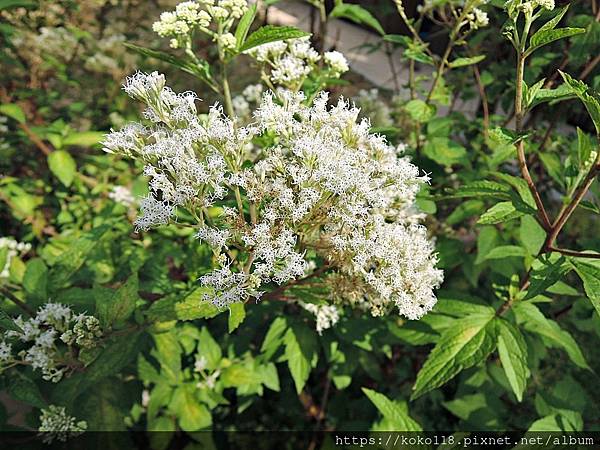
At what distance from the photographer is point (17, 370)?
1840 millimetres

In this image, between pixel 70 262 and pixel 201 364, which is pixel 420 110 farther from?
pixel 70 262

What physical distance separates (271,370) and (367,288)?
121cm

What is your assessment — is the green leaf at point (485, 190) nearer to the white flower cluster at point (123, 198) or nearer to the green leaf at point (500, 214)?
the green leaf at point (500, 214)

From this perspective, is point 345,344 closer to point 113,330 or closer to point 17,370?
point 113,330

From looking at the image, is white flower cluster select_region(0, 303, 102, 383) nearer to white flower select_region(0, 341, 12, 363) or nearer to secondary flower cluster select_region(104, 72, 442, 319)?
white flower select_region(0, 341, 12, 363)

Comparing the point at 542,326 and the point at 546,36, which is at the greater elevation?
the point at 546,36

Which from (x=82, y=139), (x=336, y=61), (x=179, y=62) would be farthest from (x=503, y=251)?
(x=82, y=139)

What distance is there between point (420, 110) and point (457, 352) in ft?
3.67

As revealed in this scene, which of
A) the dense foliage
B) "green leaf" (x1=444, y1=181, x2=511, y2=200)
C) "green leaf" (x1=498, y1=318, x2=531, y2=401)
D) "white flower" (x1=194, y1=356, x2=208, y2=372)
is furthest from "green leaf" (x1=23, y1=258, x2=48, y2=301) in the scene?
"green leaf" (x1=498, y1=318, x2=531, y2=401)

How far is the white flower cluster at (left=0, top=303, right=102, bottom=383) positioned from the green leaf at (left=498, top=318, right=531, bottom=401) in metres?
1.42

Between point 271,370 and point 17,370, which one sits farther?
point 271,370

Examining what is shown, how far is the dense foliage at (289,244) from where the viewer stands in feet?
4.38

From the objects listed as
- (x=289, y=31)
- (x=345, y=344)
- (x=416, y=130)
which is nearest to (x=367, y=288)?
(x=289, y=31)

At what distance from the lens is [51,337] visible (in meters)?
1.59
